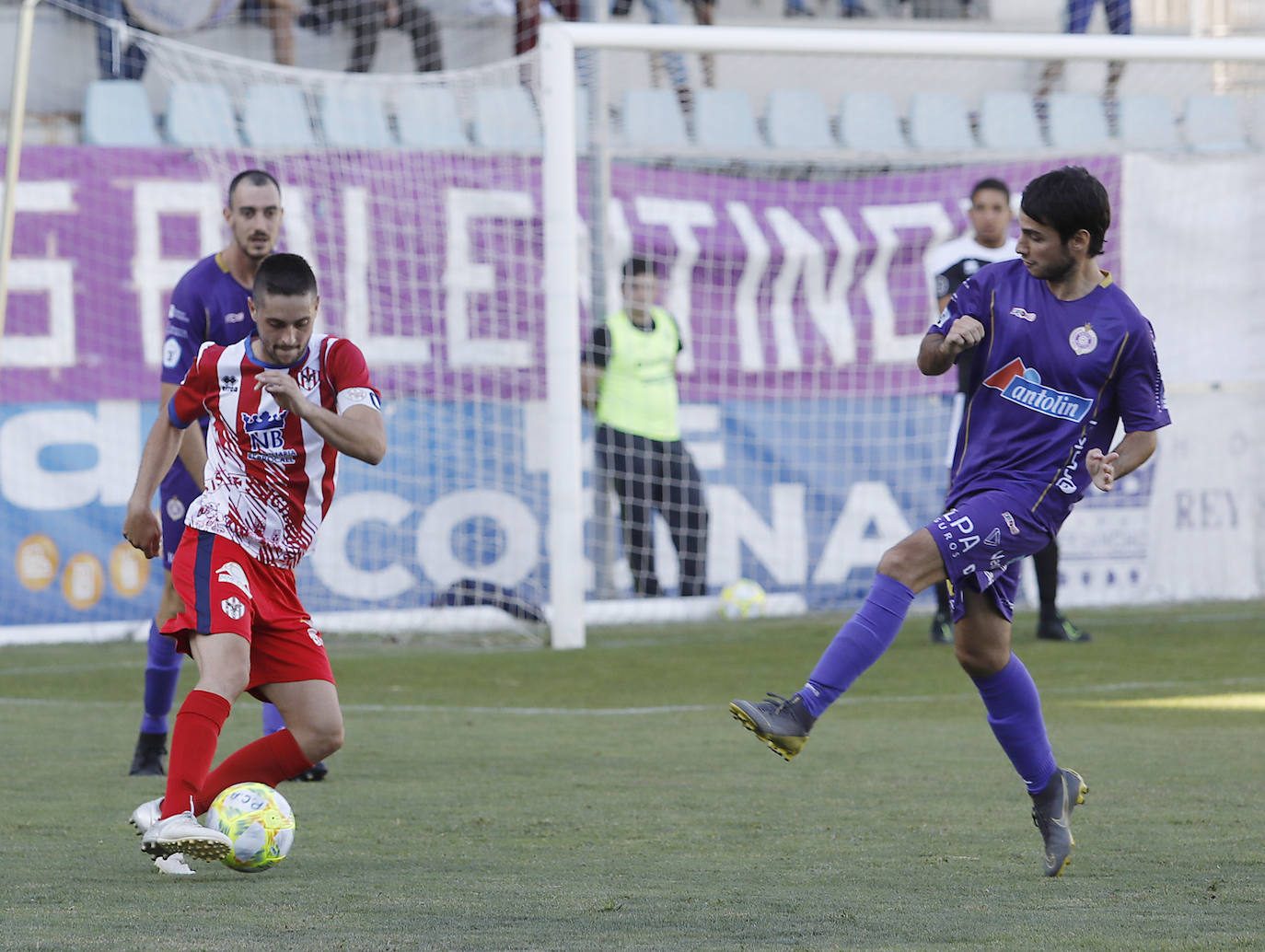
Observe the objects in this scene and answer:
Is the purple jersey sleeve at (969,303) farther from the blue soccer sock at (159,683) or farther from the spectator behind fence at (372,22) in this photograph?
the spectator behind fence at (372,22)

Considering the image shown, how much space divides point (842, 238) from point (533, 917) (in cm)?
938

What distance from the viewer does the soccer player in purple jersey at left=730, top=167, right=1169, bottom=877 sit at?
3924 mm

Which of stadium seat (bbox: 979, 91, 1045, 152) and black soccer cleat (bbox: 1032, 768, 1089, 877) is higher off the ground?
stadium seat (bbox: 979, 91, 1045, 152)

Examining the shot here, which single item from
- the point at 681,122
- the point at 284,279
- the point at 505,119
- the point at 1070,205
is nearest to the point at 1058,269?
the point at 1070,205

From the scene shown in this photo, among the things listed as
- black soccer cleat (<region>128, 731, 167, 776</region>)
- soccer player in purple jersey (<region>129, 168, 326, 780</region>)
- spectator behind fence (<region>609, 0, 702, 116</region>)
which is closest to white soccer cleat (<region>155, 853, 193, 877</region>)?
soccer player in purple jersey (<region>129, 168, 326, 780</region>)

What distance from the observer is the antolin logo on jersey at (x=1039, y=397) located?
3992 millimetres

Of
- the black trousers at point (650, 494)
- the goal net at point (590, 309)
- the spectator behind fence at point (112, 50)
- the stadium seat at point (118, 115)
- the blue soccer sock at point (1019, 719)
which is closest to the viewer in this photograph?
the blue soccer sock at point (1019, 719)

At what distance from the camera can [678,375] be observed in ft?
38.7

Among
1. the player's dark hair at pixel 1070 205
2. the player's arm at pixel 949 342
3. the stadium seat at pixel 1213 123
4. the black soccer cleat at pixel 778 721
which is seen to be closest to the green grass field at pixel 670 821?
the black soccer cleat at pixel 778 721

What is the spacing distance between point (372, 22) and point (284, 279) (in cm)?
976

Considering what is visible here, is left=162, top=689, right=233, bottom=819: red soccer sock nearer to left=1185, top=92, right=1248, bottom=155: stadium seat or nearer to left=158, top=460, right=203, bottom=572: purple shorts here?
left=158, top=460, right=203, bottom=572: purple shorts

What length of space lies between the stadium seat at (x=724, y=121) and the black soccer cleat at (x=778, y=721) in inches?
374

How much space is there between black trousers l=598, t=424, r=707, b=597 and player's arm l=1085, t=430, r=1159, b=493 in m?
6.84

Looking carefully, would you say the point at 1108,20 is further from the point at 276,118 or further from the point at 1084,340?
the point at 1084,340
